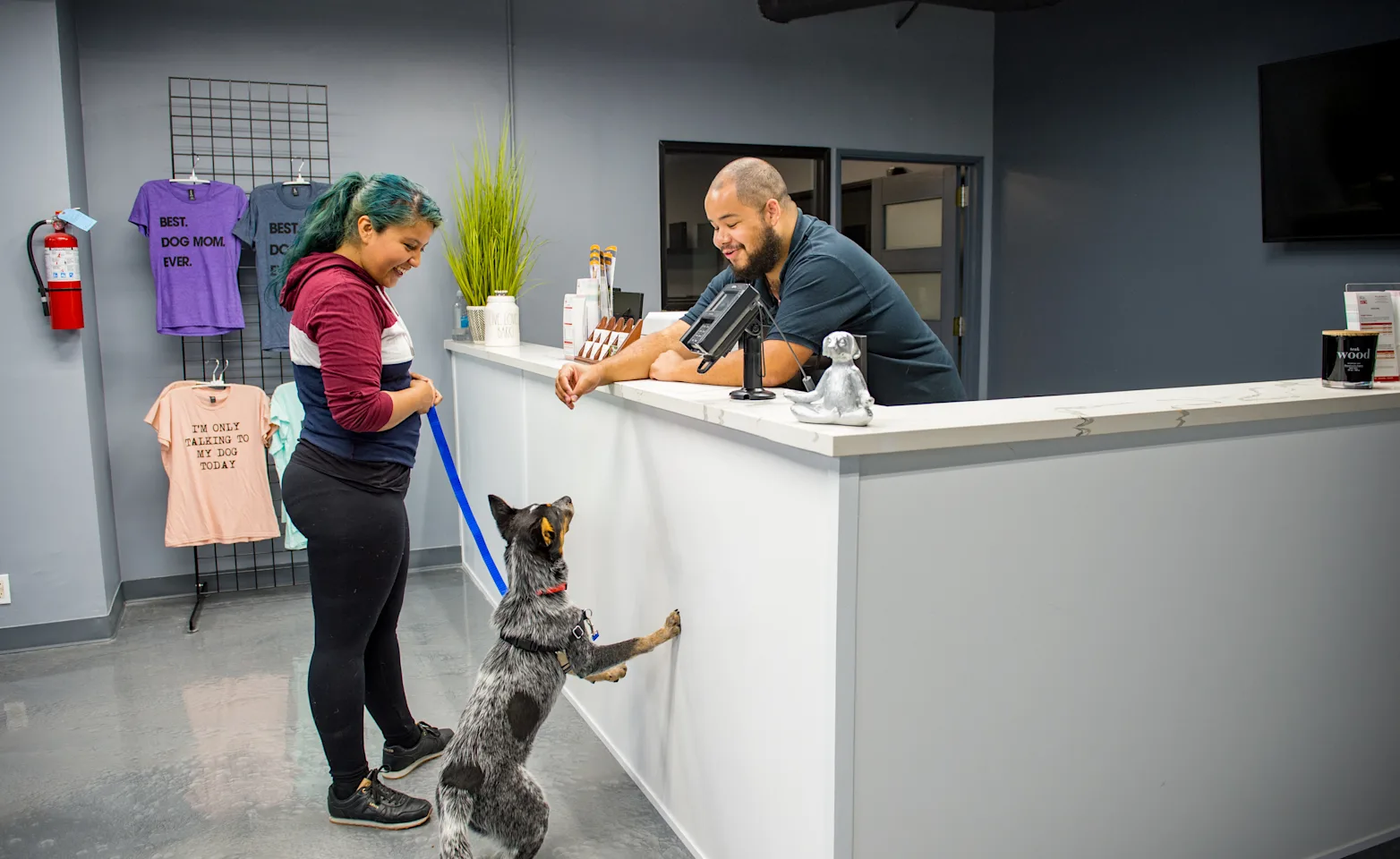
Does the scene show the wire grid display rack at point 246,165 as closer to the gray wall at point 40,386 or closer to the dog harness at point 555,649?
the gray wall at point 40,386

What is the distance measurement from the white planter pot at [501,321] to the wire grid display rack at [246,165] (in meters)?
0.97

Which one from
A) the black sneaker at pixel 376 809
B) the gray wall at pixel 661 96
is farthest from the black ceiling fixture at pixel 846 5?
the black sneaker at pixel 376 809

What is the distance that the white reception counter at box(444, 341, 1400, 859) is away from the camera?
153cm

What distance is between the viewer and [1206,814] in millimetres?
1905

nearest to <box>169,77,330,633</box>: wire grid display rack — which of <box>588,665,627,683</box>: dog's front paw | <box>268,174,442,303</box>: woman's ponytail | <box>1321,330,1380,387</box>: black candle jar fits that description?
<box>268,174,442,303</box>: woman's ponytail

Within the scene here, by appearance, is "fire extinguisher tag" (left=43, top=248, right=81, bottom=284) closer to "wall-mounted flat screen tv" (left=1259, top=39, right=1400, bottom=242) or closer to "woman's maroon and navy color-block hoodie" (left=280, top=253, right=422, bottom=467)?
"woman's maroon and navy color-block hoodie" (left=280, top=253, right=422, bottom=467)

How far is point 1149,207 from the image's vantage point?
4.48 metres

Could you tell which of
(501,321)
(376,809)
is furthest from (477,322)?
(376,809)

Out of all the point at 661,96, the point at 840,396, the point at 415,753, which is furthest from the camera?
the point at 661,96

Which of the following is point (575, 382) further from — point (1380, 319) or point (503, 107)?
point (503, 107)

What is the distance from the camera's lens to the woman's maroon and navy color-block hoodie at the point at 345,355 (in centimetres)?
199

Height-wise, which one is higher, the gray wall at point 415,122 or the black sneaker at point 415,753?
the gray wall at point 415,122

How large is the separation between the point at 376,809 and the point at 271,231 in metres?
2.56

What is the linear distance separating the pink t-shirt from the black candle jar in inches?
143
